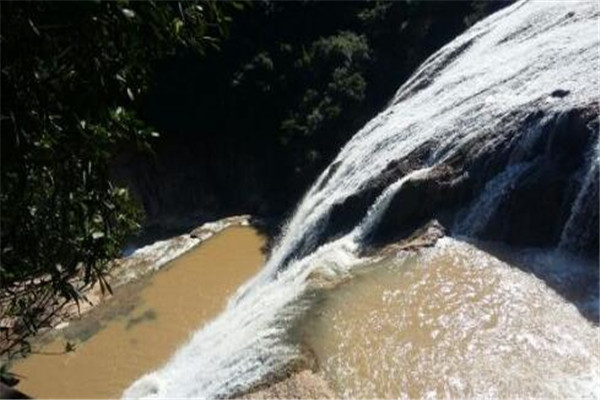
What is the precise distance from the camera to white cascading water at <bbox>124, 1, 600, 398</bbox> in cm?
995

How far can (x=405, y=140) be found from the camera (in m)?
13.8

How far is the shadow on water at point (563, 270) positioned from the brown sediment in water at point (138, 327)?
5873 mm

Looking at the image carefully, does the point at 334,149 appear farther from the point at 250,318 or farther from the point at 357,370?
the point at 357,370

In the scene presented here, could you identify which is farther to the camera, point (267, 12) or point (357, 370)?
point (267, 12)

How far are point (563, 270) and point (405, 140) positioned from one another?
4.89 meters

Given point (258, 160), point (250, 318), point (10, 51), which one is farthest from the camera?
point (258, 160)

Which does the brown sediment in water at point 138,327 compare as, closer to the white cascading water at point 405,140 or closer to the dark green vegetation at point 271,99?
the white cascading water at point 405,140

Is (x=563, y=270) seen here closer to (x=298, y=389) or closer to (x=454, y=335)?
(x=454, y=335)

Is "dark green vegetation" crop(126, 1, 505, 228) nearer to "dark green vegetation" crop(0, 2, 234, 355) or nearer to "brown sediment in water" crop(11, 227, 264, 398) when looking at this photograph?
"brown sediment in water" crop(11, 227, 264, 398)

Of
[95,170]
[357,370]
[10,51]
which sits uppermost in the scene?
[10,51]

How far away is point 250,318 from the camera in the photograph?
11148mm

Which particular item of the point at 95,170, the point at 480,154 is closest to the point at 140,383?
the point at 480,154

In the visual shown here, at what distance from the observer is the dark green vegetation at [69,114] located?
11.2 ft

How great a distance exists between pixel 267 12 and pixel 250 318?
13050mm
